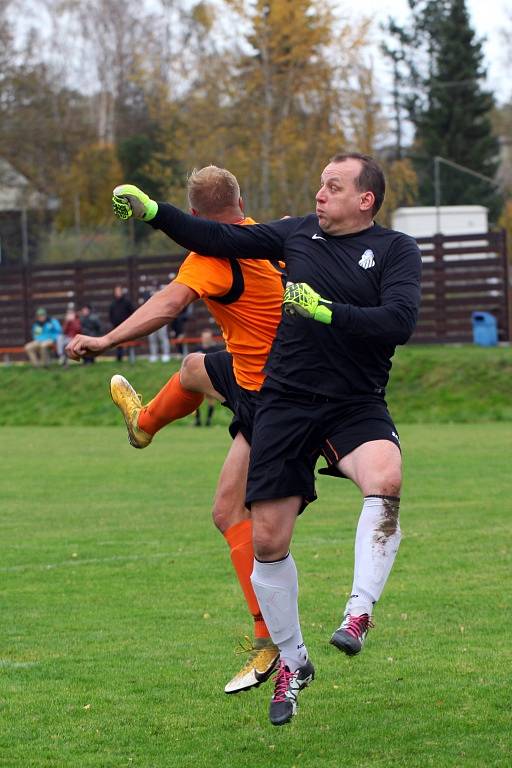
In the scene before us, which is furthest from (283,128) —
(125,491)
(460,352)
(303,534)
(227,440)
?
(303,534)

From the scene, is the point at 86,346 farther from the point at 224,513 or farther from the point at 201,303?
the point at 201,303

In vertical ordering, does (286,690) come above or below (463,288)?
below

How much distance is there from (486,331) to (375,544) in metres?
28.6

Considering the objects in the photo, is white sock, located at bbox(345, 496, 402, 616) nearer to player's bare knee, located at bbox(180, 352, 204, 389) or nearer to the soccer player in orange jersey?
the soccer player in orange jersey

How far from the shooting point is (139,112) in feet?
242

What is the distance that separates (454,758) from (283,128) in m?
36.2

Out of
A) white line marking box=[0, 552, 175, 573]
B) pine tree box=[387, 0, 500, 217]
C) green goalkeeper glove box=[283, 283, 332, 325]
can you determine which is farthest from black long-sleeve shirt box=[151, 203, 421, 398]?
pine tree box=[387, 0, 500, 217]

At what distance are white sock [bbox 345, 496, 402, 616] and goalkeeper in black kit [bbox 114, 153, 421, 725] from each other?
0.09ft

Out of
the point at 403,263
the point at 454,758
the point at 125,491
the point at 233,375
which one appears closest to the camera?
the point at 454,758

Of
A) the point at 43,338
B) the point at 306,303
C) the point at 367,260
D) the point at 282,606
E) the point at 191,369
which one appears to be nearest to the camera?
the point at 306,303

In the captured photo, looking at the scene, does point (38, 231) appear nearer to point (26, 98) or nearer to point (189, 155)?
point (26, 98)

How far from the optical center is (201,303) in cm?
3697

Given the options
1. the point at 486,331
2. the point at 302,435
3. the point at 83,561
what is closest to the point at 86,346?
the point at 302,435

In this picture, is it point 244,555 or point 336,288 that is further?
point 244,555
